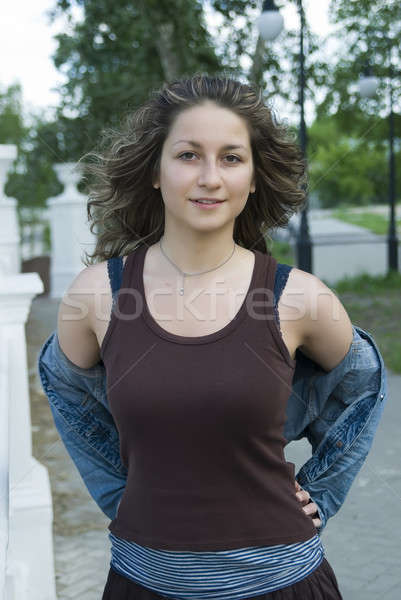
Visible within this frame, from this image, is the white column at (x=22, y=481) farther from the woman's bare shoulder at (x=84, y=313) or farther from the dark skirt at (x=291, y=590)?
the dark skirt at (x=291, y=590)

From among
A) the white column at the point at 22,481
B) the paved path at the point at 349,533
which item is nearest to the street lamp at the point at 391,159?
the paved path at the point at 349,533

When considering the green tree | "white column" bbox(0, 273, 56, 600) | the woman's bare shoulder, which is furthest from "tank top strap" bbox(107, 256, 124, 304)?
the green tree


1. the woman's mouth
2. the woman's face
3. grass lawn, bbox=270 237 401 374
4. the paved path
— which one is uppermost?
the woman's face

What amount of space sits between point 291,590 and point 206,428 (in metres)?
0.43

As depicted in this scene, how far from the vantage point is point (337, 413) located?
2.10 m

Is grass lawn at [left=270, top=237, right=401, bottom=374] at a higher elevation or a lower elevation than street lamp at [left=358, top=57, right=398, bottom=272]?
lower

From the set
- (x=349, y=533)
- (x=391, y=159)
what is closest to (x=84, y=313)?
(x=349, y=533)

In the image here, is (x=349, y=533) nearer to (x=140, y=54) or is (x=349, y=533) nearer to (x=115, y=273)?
(x=115, y=273)

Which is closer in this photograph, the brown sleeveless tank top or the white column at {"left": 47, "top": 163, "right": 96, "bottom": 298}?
the brown sleeveless tank top

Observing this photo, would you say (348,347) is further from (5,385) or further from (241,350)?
(5,385)

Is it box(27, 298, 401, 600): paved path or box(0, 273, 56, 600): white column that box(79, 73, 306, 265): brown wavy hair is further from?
box(27, 298, 401, 600): paved path

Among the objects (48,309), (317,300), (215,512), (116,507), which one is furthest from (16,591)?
(48,309)

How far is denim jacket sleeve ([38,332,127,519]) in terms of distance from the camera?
2.13 meters

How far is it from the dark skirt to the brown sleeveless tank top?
11 cm
